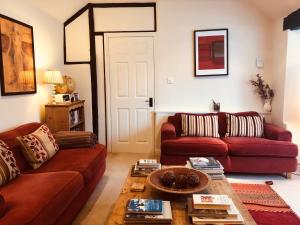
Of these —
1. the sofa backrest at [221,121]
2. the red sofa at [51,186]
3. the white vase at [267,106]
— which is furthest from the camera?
the white vase at [267,106]

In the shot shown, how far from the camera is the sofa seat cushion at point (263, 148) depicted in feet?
10.5

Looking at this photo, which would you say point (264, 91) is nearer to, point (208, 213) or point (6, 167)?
point (208, 213)

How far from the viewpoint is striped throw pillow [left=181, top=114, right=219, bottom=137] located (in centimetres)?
369

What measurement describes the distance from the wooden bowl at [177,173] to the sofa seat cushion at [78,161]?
79 centimetres

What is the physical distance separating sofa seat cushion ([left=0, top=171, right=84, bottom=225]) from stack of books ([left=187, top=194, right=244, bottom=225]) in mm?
952

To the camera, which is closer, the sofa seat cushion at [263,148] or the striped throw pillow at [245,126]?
the sofa seat cushion at [263,148]

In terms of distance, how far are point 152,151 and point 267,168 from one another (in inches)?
74.6

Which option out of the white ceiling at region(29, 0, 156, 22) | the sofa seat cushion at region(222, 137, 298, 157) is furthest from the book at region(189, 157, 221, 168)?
the white ceiling at region(29, 0, 156, 22)

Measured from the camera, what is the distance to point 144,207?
158 centimetres

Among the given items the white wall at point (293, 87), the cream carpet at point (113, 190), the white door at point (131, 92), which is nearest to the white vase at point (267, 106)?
the white wall at point (293, 87)

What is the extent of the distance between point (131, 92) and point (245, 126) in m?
1.92

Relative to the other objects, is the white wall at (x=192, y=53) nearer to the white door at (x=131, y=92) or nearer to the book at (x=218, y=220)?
the white door at (x=131, y=92)

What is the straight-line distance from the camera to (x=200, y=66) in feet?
13.8

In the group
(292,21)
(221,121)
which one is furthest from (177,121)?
(292,21)
